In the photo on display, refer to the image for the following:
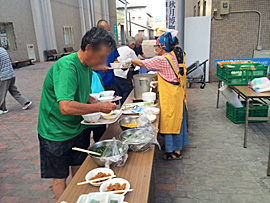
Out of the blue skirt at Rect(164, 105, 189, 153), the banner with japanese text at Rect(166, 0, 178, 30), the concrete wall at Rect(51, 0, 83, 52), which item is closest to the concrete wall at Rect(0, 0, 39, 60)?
the concrete wall at Rect(51, 0, 83, 52)

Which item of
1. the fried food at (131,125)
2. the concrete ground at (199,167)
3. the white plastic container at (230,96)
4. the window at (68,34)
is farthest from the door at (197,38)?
the window at (68,34)

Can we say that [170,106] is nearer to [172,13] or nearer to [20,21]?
[172,13]

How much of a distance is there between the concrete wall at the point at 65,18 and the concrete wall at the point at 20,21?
2.38 metres

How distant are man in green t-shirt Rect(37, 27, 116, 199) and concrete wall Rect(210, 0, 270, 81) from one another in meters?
7.07

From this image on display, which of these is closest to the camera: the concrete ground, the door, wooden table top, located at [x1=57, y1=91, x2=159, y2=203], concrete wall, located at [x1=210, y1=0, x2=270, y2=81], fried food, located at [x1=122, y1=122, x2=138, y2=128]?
wooden table top, located at [x1=57, y1=91, x2=159, y2=203]

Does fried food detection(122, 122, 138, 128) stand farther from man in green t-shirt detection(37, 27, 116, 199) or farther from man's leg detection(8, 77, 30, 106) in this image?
man's leg detection(8, 77, 30, 106)

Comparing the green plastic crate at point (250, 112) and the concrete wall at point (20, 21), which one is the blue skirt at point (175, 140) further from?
the concrete wall at point (20, 21)

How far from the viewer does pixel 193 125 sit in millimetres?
4703

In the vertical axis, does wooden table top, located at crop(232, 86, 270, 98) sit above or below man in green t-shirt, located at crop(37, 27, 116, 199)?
below

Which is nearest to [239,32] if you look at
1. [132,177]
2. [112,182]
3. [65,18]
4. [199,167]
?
[199,167]

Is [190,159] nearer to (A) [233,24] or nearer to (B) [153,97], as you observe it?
(B) [153,97]

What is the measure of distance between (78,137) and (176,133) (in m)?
1.59

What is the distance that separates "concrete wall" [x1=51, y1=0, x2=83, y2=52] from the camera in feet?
57.3

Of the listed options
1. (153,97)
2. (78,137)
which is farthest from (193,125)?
(78,137)
